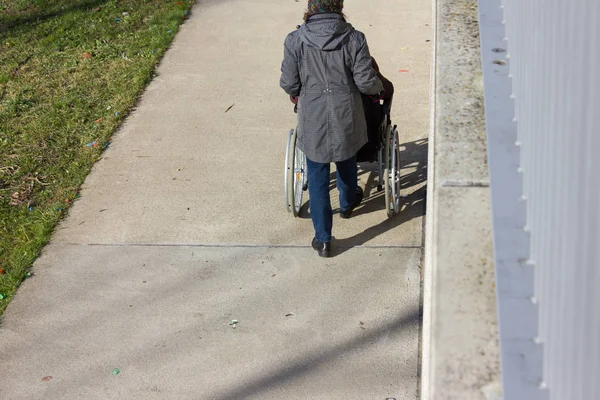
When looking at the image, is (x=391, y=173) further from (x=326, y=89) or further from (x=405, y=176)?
(x=405, y=176)

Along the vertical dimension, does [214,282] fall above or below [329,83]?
below

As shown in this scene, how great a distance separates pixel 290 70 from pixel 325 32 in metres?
0.32

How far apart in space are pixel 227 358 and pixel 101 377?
0.68m

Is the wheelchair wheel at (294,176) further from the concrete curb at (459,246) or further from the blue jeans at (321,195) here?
the concrete curb at (459,246)

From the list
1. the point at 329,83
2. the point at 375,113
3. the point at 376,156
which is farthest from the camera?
the point at 376,156

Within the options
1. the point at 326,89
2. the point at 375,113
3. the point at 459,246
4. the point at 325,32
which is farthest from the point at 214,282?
the point at 459,246

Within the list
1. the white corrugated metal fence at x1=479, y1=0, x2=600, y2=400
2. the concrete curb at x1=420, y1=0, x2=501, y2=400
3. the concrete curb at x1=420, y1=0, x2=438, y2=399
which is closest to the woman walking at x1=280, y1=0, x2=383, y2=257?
the concrete curb at x1=420, y1=0, x2=438, y2=399

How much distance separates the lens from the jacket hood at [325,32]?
4.76 metres

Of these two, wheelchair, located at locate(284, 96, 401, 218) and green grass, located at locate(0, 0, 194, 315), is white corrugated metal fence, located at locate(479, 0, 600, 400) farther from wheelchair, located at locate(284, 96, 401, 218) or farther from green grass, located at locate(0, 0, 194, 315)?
green grass, located at locate(0, 0, 194, 315)

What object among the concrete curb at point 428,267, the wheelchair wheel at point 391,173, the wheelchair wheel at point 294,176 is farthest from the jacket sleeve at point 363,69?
the wheelchair wheel at point 294,176

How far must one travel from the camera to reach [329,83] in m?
4.93

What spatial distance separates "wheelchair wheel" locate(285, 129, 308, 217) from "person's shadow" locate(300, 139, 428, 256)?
158 mm

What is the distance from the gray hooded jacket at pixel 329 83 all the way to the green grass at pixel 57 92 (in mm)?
2049

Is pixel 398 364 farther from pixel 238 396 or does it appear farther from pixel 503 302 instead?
pixel 503 302
